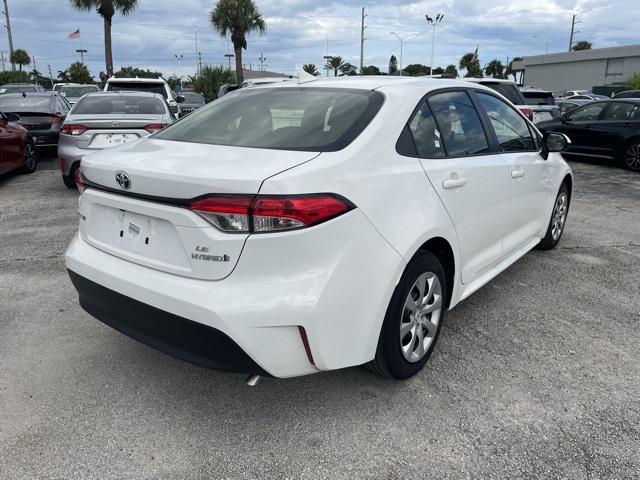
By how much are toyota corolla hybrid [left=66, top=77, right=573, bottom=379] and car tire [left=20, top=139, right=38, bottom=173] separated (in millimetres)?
7598

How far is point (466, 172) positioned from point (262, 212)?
4.97 feet

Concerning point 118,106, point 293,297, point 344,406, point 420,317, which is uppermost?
point 118,106

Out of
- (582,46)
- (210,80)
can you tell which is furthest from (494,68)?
(210,80)

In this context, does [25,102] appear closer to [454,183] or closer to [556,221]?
[556,221]

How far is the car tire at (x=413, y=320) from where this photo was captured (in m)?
2.58

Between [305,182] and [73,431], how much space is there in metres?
1.65

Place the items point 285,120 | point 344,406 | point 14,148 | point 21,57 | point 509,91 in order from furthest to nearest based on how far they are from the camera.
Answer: point 21,57 → point 509,91 → point 14,148 → point 285,120 → point 344,406

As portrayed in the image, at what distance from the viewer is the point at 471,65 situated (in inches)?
2653

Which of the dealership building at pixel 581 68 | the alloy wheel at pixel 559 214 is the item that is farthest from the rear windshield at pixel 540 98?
the dealership building at pixel 581 68

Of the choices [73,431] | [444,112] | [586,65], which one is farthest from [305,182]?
[586,65]

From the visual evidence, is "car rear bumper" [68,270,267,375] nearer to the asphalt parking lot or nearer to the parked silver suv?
the asphalt parking lot

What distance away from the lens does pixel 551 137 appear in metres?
4.38

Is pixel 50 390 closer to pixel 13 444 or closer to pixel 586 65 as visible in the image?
pixel 13 444

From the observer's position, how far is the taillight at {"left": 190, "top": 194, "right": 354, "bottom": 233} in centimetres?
212
